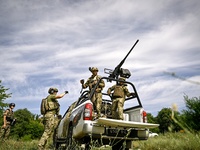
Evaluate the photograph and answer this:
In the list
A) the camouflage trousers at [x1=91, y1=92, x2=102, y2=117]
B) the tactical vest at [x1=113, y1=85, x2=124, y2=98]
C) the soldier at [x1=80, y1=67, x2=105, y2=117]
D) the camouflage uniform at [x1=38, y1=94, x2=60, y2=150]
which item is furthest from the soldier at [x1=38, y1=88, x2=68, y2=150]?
the tactical vest at [x1=113, y1=85, x2=124, y2=98]

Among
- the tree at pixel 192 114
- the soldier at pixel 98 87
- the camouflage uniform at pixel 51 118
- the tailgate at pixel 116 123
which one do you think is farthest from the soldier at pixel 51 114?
the tree at pixel 192 114

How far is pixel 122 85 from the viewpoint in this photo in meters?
7.02

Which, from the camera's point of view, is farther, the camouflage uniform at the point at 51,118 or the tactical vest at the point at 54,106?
the tactical vest at the point at 54,106

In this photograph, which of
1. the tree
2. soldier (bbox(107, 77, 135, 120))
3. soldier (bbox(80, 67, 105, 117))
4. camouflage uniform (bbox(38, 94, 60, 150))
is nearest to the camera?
the tree

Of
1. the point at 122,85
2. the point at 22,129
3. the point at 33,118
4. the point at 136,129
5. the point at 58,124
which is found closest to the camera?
the point at 136,129

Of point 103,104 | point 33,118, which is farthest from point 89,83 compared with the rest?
point 33,118

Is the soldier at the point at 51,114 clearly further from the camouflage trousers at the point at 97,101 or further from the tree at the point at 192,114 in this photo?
the tree at the point at 192,114

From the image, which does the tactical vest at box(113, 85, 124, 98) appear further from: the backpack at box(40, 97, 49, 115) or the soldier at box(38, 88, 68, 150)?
the backpack at box(40, 97, 49, 115)

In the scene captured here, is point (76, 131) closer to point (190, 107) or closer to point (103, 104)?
point (103, 104)

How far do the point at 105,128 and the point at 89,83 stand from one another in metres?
2.37

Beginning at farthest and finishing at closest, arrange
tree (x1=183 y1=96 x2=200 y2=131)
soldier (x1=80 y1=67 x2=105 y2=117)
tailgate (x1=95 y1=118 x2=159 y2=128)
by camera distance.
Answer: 1. soldier (x1=80 y1=67 x2=105 y2=117)
2. tailgate (x1=95 y1=118 x2=159 y2=128)
3. tree (x1=183 y1=96 x2=200 y2=131)

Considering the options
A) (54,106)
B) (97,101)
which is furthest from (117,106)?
(54,106)

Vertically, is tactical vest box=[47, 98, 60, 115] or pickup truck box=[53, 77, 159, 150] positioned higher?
tactical vest box=[47, 98, 60, 115]

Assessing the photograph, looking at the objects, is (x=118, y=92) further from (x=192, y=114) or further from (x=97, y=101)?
(x=192, y=114)
